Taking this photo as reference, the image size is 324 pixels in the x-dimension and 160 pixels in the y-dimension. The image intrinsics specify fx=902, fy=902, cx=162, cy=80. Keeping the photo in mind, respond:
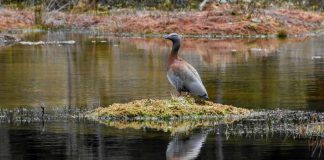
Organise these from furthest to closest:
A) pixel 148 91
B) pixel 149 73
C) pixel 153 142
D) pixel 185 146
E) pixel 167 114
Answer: pixel 149 73 → pixel 148 91 → pixel 167 114 → pixel 153 142 → pixel 185 146

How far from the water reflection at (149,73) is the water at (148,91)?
0.03 m

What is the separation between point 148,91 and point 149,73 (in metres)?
6.16

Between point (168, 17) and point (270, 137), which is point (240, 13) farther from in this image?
point (270, 137)

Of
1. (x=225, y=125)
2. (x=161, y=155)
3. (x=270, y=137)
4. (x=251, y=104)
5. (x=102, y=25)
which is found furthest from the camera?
(x=102, y=25)

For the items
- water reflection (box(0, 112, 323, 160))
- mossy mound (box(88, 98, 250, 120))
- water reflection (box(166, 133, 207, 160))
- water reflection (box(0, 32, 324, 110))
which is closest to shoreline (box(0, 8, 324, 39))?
water reflection (box(0, 32, 324, 110))

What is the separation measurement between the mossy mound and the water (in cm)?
72

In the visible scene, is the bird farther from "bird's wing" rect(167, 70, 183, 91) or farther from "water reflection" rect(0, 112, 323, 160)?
"water reflection" rect(0, 112, 323, 160)

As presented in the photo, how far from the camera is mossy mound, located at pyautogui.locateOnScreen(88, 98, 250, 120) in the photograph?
59.5ft

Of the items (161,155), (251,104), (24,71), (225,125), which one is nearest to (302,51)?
(24,71)

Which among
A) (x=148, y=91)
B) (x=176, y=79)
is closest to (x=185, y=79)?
(x=176, y=79)

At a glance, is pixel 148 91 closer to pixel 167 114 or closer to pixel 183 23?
pixel 167 114

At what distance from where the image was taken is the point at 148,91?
79.2 ft

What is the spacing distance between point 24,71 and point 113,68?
3.29 metres

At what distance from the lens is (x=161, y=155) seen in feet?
45.1
